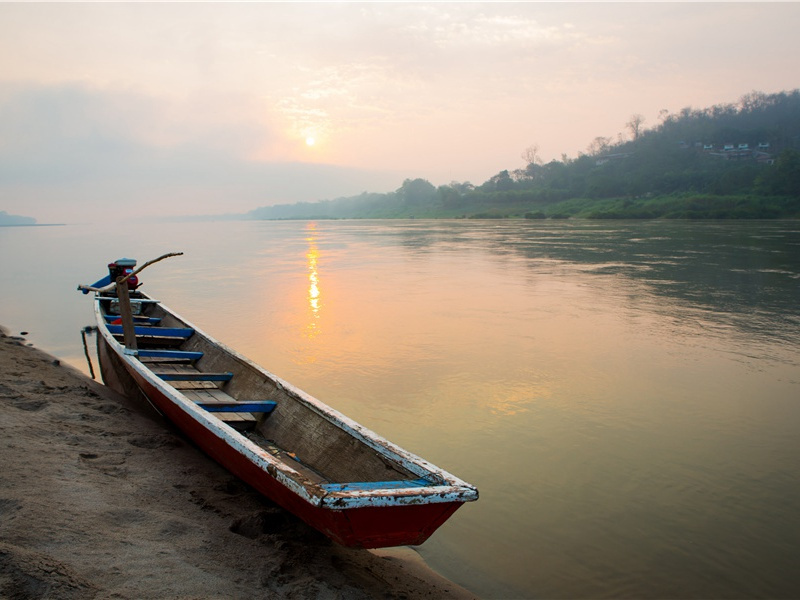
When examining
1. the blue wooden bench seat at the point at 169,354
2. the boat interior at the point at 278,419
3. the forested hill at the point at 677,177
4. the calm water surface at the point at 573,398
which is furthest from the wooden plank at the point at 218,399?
the forested hill at the point at 677,177

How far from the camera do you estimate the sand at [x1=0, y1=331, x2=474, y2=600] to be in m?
2.50

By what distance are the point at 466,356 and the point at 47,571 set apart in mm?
6091

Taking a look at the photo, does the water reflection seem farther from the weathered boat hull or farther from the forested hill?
the forested hill

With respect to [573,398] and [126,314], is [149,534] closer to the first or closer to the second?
[126,314]

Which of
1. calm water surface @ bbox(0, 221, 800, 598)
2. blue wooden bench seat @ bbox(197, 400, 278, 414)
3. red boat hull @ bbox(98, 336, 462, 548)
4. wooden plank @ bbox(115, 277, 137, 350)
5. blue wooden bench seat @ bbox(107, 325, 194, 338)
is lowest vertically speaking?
calm water surface @ bbox(0, 221, 800, 598)

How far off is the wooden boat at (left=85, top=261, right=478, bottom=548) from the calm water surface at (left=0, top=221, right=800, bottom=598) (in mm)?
824

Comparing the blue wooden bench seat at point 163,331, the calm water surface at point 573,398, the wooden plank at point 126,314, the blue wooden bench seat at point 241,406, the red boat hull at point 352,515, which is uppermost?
the wooden plank at point 126,314

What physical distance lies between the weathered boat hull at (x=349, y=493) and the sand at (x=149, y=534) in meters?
0.22

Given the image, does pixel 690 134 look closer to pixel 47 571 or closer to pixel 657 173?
pixel 657 173

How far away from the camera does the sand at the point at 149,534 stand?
2.50m

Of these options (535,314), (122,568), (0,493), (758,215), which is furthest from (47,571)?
(758,215)

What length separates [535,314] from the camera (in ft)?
35.2

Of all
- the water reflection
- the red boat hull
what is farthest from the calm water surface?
the red boat hull

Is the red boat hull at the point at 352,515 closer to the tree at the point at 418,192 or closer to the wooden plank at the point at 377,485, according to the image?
the wooden plank at the point at 377,485
